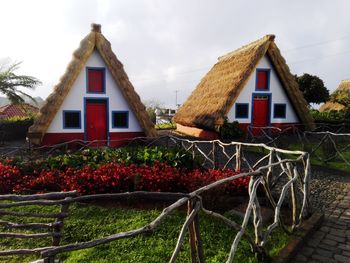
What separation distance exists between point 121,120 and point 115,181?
823 centimetres

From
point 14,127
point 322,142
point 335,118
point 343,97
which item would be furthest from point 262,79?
point 14,127

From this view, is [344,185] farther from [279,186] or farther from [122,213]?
[122,213]

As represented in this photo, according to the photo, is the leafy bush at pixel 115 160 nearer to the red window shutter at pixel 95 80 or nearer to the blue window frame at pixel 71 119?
the blue window frame at pixel 71 119

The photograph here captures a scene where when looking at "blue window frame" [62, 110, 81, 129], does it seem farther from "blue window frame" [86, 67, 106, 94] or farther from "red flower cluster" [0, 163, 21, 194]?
"red flower cluster" [0, 163, 21, 194]

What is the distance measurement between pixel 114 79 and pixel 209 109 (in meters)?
5.01

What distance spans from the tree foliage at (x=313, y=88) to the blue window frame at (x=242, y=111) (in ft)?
29.1

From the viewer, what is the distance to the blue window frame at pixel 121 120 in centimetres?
1393

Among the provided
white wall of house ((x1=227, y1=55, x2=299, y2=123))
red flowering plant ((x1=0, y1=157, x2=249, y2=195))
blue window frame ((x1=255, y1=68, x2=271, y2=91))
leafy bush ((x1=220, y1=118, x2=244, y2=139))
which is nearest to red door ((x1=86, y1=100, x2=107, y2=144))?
leafy bush ((x1=220, y1=118, x2=244, y2=139))

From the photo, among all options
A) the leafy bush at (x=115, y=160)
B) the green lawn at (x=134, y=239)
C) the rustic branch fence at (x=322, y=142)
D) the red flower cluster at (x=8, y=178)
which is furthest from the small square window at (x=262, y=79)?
the red flower cluster at (x=8, y=178)

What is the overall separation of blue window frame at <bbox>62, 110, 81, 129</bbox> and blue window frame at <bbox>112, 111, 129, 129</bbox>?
1546 mm

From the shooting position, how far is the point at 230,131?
1456 centimetres

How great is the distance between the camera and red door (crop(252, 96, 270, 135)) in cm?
1628

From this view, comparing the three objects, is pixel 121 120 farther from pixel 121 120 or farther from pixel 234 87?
pixel 234 87

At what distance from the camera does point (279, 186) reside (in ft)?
24.4
